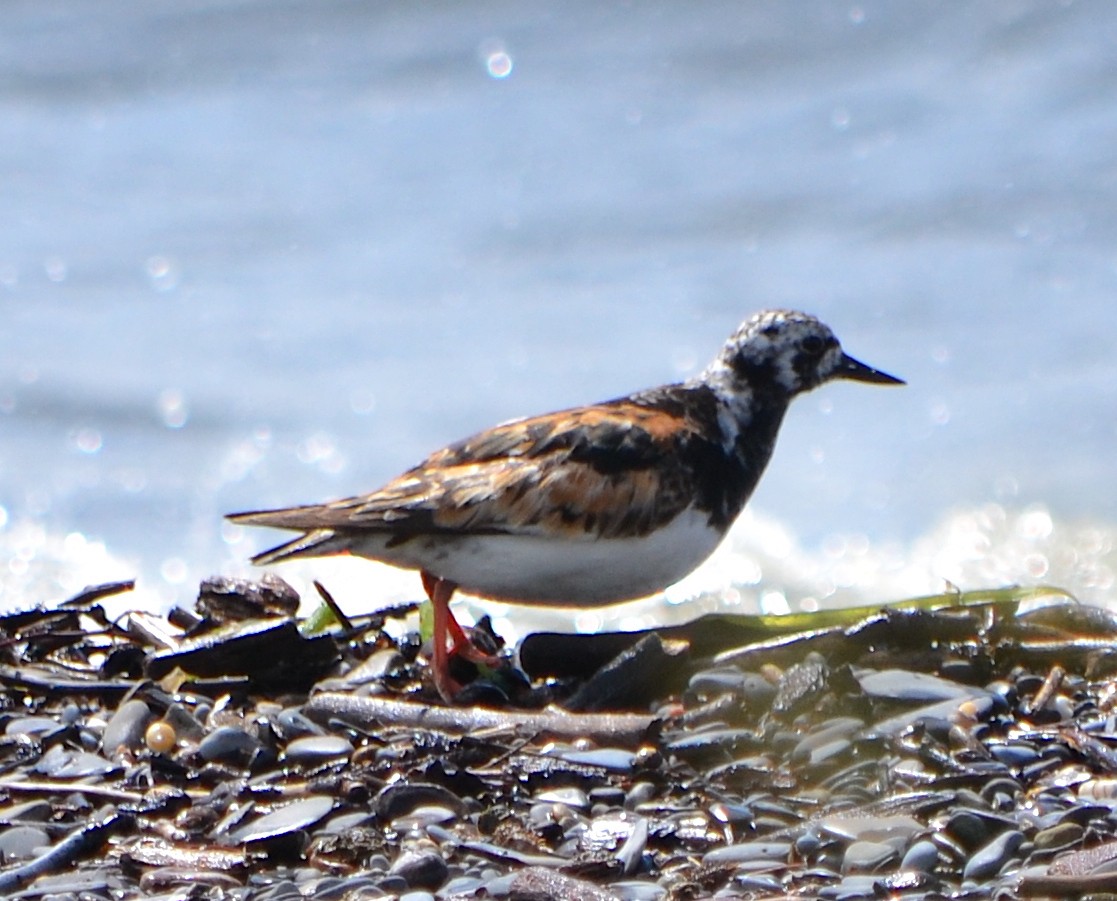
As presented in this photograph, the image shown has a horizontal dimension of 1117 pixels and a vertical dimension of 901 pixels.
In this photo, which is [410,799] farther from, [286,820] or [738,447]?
[738,447]

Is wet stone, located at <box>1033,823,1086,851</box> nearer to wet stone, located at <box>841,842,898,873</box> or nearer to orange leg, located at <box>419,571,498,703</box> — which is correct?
wet stone, located at <box>841,842,898,873</box>

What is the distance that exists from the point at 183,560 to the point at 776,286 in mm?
3890

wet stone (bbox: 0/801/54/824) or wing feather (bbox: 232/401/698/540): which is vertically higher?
wing feather (bbox: 232/401/698/540)

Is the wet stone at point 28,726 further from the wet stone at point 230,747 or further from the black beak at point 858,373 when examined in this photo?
the black beak at point 858,373

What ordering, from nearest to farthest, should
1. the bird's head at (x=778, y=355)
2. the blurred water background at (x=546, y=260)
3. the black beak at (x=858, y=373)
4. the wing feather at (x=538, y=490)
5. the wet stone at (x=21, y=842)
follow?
the wet stone at (x=21, y=842) → the wing feather at (x=538, y=490) → the bird's head at (x=778, y=355) → the black beak at (x=858, y=373) → the blurred water background at (x=546, y=260)

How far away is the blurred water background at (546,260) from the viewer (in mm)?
8680

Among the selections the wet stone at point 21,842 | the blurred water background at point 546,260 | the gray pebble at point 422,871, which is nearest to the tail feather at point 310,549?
the wet stone at point 21,842

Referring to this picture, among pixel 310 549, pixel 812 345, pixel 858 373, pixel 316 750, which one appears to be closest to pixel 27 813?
pixel 316 750

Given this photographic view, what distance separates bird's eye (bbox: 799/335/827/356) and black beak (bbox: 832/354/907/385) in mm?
106

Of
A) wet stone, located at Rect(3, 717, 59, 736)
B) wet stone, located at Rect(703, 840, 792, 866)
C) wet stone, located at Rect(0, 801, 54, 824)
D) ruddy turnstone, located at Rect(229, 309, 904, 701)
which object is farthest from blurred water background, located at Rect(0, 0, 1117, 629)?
wet stone, located at Rect(703, 840, 792, 866)

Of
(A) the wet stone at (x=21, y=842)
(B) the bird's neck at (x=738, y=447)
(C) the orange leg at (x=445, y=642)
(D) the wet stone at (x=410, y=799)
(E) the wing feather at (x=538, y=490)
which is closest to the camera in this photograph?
(A) the wet stone at (x=21, y=842)

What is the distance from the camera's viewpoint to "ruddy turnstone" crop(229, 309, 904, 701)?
13.4 feet

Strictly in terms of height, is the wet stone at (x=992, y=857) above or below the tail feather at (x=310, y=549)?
below

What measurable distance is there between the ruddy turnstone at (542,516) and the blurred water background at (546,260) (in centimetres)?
359
